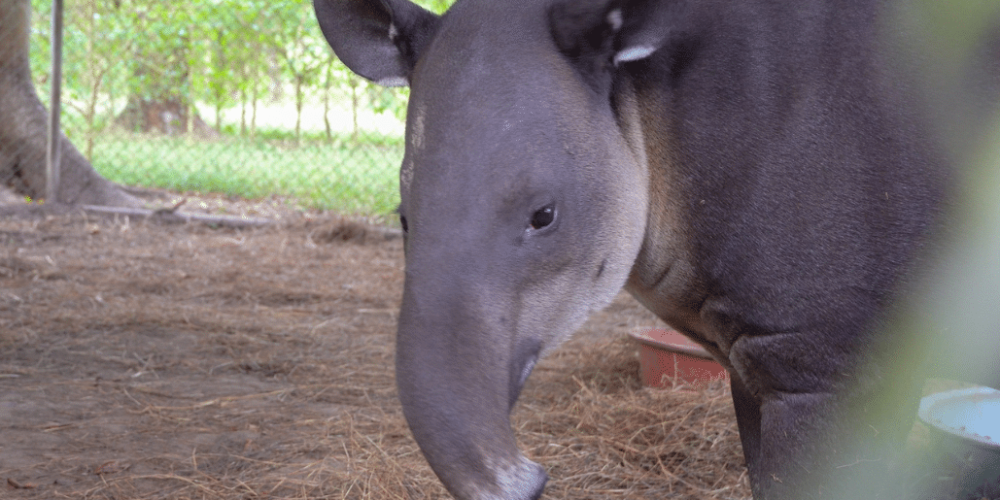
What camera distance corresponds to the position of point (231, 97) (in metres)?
13.4

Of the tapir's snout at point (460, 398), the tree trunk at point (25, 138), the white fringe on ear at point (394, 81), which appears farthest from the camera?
the tree trunk at point (25, 138)

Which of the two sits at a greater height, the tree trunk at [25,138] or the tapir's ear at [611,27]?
the tapir's ear at [611,27]

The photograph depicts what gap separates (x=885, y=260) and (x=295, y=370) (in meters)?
3.07

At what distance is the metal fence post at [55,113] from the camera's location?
767cm

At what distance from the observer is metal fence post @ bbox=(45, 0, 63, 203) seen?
25.2 ft

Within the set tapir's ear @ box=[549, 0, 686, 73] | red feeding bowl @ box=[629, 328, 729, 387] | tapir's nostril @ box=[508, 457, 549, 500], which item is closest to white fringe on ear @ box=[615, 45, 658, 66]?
tapir's ear @ box=[549, 0, 686, 73]

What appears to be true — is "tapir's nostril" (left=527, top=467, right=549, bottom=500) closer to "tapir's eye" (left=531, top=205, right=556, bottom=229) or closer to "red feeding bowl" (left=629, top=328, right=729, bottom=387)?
"tapir's eye" (left=531, top=205, right=556, bottom=229)

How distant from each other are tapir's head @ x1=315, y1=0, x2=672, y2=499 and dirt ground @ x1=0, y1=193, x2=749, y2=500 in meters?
1.22

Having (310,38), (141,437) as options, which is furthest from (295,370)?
(310,38)

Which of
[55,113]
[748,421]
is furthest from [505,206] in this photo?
[55,113]

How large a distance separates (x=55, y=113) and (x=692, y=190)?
760 centimetres

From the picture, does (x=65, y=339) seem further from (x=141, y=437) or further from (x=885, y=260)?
(x=885, y=260)

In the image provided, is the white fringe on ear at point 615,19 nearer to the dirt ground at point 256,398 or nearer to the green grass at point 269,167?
the dirt ground at point 256,398

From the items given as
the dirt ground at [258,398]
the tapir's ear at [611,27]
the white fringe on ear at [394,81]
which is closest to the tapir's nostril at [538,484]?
the tapir's ear at [611,27]
